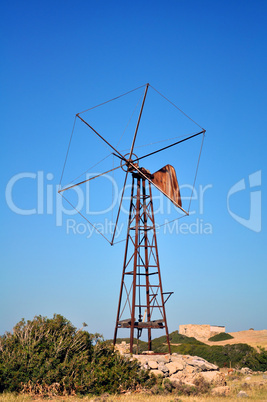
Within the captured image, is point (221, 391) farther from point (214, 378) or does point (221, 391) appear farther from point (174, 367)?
point (174, 367)

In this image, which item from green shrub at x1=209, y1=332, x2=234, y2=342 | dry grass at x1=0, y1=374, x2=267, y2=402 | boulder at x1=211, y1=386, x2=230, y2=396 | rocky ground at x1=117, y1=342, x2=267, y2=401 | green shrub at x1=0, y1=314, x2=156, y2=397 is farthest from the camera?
green shrub at x1=209, y1=332, x2=234, y2=342

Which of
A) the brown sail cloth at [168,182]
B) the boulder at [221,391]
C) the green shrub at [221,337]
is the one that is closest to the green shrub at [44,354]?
the boulder at [221,391]

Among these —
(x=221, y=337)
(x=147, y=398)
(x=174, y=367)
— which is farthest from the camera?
(x=221, y=337)

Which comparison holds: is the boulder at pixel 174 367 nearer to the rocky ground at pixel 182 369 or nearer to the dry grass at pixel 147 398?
the rocky ground at pixel 182 369

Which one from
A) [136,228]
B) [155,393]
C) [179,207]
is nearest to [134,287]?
[136,228]

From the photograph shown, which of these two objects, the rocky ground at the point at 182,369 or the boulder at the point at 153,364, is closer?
the rocky ground at the point at 182,369

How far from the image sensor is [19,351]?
12266mm

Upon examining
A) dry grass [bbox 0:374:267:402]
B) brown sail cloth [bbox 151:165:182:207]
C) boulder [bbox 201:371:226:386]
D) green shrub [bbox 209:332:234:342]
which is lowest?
dry grass [bbox 0:374:267:402]

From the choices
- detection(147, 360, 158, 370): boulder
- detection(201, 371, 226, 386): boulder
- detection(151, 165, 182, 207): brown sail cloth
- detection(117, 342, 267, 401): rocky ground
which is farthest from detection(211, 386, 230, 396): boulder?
detection(151, 165, 182, 207): brown sail cloth

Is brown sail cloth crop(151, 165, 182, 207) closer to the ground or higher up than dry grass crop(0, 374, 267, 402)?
higher up

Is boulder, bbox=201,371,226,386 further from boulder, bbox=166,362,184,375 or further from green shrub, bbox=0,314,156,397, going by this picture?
green shrub, bbox=0,314,156,397

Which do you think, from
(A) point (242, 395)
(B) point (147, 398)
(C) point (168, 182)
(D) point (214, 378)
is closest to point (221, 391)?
(A) point (242, 395)

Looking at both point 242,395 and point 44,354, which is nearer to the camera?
point 44,354

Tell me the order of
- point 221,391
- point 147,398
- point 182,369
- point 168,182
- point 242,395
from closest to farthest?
point 147,398, point 242,395, point 221,391, point 182,369, point 168,182
